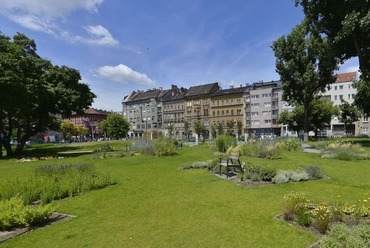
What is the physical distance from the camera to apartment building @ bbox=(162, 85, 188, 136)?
9481cm

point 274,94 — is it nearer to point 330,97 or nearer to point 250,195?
point 330,97

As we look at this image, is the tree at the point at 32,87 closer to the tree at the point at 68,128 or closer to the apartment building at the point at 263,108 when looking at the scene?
the apartment building at the point at 263,108

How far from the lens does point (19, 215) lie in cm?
592

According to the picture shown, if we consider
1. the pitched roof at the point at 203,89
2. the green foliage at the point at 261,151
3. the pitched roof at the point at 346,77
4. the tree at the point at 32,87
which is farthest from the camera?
the pitched roof at the point at 203,89

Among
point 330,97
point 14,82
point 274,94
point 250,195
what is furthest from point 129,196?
point 330,97

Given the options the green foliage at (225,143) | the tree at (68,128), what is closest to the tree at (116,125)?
the tree at (68,128)

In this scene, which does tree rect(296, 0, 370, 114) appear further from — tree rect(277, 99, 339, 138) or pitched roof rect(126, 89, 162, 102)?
pitched roof rect(126, 89, 162, 102)

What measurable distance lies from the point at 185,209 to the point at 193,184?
3.12 metres

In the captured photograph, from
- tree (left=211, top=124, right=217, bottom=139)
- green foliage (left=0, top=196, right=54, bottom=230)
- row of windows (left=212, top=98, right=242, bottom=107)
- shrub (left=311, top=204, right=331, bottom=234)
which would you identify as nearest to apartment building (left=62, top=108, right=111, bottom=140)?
tree (left=211, top=124, right=217, bottom=139)

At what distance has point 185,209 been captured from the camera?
6.92 metres

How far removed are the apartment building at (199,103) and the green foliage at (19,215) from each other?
8331 centimetres

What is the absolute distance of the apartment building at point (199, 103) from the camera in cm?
8888

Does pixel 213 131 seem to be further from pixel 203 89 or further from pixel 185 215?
pixel 185 215

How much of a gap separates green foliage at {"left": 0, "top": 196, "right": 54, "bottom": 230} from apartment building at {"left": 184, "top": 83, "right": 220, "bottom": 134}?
8331cm
